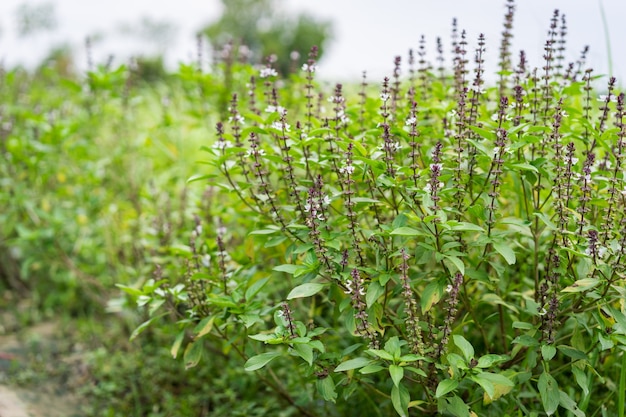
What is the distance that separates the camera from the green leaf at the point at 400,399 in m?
1.92

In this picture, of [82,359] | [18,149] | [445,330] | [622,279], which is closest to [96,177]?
[18,149]

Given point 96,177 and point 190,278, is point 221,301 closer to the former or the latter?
point 190,278

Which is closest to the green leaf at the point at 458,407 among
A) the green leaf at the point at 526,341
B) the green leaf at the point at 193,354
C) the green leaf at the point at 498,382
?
the green leaf at the point at 498,382

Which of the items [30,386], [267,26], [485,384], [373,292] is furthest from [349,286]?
[267,26]

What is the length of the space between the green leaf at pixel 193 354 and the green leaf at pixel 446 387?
0.97 meters

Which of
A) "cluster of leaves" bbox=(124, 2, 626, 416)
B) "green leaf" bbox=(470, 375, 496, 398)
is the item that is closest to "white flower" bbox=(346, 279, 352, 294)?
"cluster of leaves" bbox=(124, 2, 626, 416)

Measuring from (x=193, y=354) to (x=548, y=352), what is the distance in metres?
1.31

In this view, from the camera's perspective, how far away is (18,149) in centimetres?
385

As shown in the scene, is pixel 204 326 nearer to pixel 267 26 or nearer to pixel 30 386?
pixel 30 386

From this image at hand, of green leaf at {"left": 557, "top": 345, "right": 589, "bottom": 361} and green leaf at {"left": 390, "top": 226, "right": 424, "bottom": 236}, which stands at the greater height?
green leaf at {"left": 390, "top": 226, "right": 424, "bottom": 236}

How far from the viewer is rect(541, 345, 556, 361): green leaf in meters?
1.98

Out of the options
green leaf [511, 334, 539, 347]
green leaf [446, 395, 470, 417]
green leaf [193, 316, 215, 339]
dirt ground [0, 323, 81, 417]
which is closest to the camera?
green leaf [446, 395, 470, 417]

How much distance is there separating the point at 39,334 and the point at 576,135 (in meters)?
3.81

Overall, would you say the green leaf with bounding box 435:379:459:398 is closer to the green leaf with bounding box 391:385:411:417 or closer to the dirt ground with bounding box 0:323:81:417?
the green leaf with bounding box 391:385:411:417
